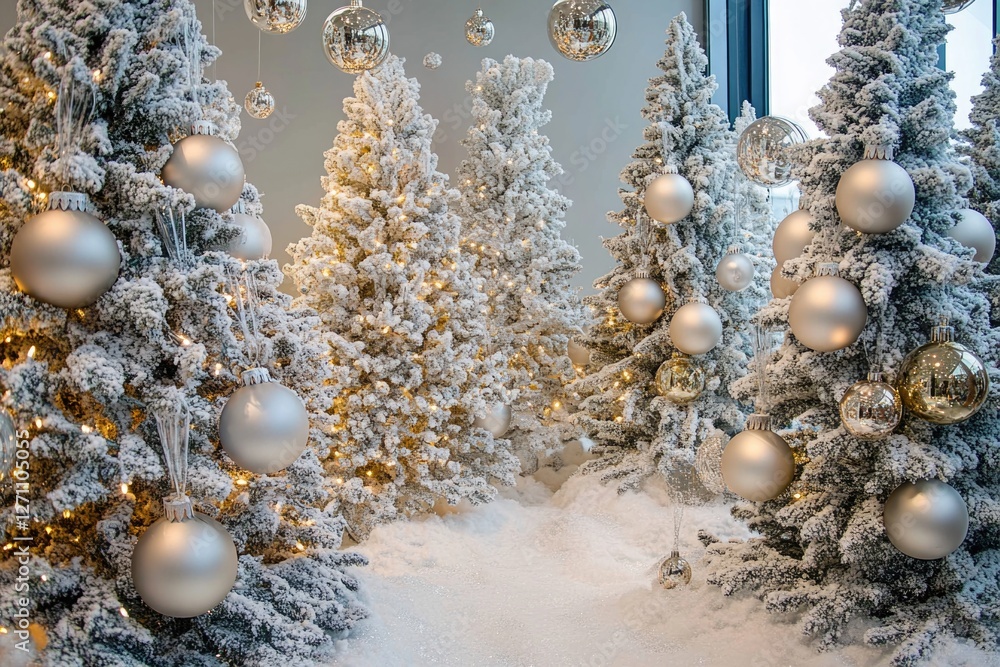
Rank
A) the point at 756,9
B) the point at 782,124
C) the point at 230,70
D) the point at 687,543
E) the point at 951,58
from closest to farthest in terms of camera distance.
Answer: the point at 782,124 < the point at 687,543 < the point at 951,58 < the point at 230,70 < the point at 756,9

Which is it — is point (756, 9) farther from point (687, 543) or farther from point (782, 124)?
point (687, 543)

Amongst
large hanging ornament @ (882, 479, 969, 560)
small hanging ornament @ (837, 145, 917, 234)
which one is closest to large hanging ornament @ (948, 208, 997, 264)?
small hanging ornament @ (837, 145, 917, 234)

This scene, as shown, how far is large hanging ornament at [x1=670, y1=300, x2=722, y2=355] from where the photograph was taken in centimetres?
500

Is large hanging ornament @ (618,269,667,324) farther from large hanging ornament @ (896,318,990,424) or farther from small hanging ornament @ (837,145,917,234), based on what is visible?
large hanging ornament @ (896,318,990,424)

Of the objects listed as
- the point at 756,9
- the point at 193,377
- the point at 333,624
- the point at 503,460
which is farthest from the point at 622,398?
the point at 756,9

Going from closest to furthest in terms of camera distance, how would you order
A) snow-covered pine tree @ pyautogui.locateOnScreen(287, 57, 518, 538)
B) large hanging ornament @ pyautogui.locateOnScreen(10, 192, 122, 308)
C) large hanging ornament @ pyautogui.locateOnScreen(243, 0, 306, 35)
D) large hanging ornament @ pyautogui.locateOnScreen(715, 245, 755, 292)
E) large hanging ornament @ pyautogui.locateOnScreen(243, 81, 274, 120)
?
1. large hanging ornament @ pyautogui.locateOnScreen(10, 192, 122, 308)
2. large hanging ornament @ pyautogui.locateOnScreen(243, 0, 306, 35)
3. snow-covered pine tree @ pyautogui.locateOnScreen(287, 57, 518, 538)
4. large hanging ornament @ pyautogui.locateOnScreen(715, 245, 755, 292)
5. large hanging ornament @ pyautogui.locateOnScreen(243, 81, 274, 120)

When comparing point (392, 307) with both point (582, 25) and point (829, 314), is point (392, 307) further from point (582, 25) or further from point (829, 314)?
point (829, 314)

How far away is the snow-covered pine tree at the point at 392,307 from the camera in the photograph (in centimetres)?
470

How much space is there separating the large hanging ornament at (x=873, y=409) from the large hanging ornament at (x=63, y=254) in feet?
8.46

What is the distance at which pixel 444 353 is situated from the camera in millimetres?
4793

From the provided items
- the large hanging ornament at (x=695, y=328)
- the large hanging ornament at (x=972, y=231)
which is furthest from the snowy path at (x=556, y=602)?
the large hanging ornament at (x=972, y=231)

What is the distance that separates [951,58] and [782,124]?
72.3 inches

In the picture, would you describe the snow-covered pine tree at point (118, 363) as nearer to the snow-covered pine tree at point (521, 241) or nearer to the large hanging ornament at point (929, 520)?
the large hanging ornament at point (929, 520)

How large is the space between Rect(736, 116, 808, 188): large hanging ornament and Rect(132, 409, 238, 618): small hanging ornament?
2.95 metres
